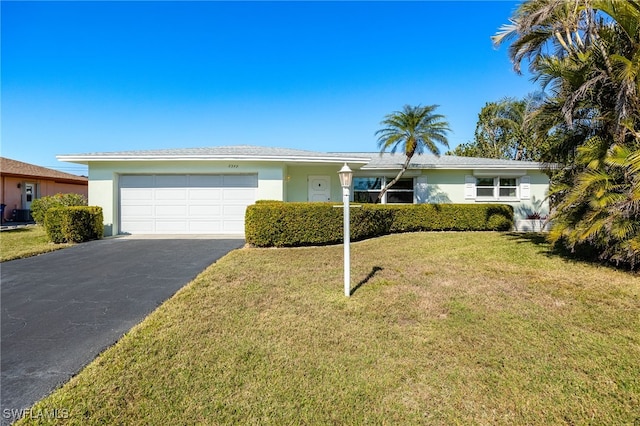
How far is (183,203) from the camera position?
452 inches

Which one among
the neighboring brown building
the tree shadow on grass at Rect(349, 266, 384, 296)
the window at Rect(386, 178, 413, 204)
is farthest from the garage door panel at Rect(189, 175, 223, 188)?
the neighboring brown building

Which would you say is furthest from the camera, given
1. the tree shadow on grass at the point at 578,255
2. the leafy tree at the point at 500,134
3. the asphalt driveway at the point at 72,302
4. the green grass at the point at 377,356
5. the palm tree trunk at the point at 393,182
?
the leafy tree at the point at 500,134

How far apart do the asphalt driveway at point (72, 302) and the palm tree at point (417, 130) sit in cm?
785

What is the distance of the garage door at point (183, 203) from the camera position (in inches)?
451

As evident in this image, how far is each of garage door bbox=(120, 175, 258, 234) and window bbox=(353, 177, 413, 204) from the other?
521cm

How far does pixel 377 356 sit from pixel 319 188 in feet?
34.7

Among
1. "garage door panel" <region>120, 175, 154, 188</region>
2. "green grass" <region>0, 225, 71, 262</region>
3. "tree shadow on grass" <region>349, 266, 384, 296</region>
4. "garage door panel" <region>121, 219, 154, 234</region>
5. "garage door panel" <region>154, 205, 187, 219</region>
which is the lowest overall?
"tree shadow on grass" <region>349, 266, 384, 296</region>

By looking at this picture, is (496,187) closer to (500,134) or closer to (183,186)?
(183,186)

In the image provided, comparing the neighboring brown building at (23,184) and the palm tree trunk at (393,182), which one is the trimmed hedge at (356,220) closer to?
the palm tree trunk at (393,182)

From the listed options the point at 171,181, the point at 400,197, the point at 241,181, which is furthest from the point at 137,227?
the point at 400,197

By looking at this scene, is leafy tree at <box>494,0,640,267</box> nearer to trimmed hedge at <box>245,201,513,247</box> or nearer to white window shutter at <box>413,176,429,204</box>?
trimmed hedge at <box>245,201,513,247</box>

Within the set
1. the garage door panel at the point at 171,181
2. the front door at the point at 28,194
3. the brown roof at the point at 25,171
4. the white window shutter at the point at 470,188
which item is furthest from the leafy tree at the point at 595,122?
the front door at the point at 28,194

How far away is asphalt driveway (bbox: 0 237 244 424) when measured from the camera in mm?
2867

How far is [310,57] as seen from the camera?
13688mm
